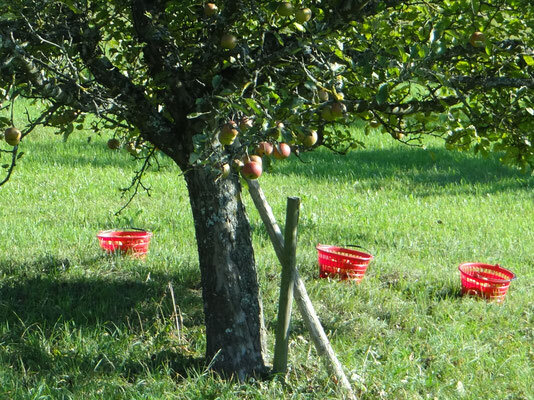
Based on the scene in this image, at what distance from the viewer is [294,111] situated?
96.5 inches

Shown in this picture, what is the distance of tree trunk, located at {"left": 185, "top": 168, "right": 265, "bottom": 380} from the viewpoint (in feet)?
10.5

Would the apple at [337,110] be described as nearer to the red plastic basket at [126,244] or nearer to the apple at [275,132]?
the apple at [275,132]

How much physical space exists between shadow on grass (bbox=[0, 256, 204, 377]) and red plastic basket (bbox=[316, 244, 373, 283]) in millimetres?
881

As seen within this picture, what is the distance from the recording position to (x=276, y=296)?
4.42 metres

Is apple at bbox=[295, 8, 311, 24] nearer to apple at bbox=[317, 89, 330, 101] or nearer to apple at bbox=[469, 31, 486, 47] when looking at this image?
apple at bbox=[317, 89, 330, 101]

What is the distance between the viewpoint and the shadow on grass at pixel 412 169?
336 inches

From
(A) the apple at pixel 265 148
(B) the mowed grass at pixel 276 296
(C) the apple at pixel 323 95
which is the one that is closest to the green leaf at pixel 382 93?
(C) the apple at pixel 323 95

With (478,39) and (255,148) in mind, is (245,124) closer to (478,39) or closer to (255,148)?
(255,148)

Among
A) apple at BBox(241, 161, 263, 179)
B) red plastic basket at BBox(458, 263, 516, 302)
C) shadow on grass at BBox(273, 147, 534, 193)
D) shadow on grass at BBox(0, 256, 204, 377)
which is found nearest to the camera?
apple at BBox(241, 161, 263, 179)

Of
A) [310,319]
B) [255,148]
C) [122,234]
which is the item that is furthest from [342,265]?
[255,148]

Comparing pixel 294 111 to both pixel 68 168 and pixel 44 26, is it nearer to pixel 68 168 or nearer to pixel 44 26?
pixel 44 26

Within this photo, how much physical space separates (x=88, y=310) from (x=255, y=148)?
2125 mm

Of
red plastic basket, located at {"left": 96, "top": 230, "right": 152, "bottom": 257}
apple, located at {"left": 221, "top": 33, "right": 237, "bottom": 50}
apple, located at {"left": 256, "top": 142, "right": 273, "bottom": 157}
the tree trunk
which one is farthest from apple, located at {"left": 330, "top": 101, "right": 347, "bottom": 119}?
red plastic basket, located at {"left": 96, "top": 230, "right": 152, "bottom": 257}

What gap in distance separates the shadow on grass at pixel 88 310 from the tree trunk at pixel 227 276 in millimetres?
223
